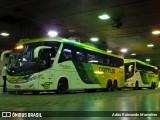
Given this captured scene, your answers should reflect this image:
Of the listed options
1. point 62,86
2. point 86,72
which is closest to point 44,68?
point 62,86

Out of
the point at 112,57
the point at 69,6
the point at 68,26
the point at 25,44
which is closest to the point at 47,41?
the point at 25,44

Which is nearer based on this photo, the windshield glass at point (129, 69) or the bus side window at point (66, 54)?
the bus side window at point (66, 54)

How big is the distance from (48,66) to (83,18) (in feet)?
12.2

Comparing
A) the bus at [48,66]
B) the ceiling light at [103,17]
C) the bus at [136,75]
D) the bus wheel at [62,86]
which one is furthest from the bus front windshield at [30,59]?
the bus at [136,75]

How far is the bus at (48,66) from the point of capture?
14.4 m

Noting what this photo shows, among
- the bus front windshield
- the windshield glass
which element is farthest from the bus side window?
the windshield glass

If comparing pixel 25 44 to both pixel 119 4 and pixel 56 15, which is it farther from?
pixel 119 4

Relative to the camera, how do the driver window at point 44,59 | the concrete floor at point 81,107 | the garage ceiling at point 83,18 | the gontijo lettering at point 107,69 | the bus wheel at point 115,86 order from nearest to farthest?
the concrete floor at point 81,107 → the garage ceiling at point 83,18 → the driver window at point 44,59 → the gontijo lettering at point 107,69 → the bus wheel at point 115,86

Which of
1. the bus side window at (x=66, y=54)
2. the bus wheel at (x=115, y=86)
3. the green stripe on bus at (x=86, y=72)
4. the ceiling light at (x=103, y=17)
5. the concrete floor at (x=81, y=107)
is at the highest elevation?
the ceiling light at (x=103, y=17)

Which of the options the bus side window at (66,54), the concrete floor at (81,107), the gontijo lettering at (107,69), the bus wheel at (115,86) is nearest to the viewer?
the concrete floor at (81,107)

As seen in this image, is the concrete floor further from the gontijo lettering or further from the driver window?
the gontijo lettering

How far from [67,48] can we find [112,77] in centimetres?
785

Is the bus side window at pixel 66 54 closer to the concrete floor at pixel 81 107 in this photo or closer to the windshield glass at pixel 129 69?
the concrete floor at pixel 81 107

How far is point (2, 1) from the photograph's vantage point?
42.8ft
